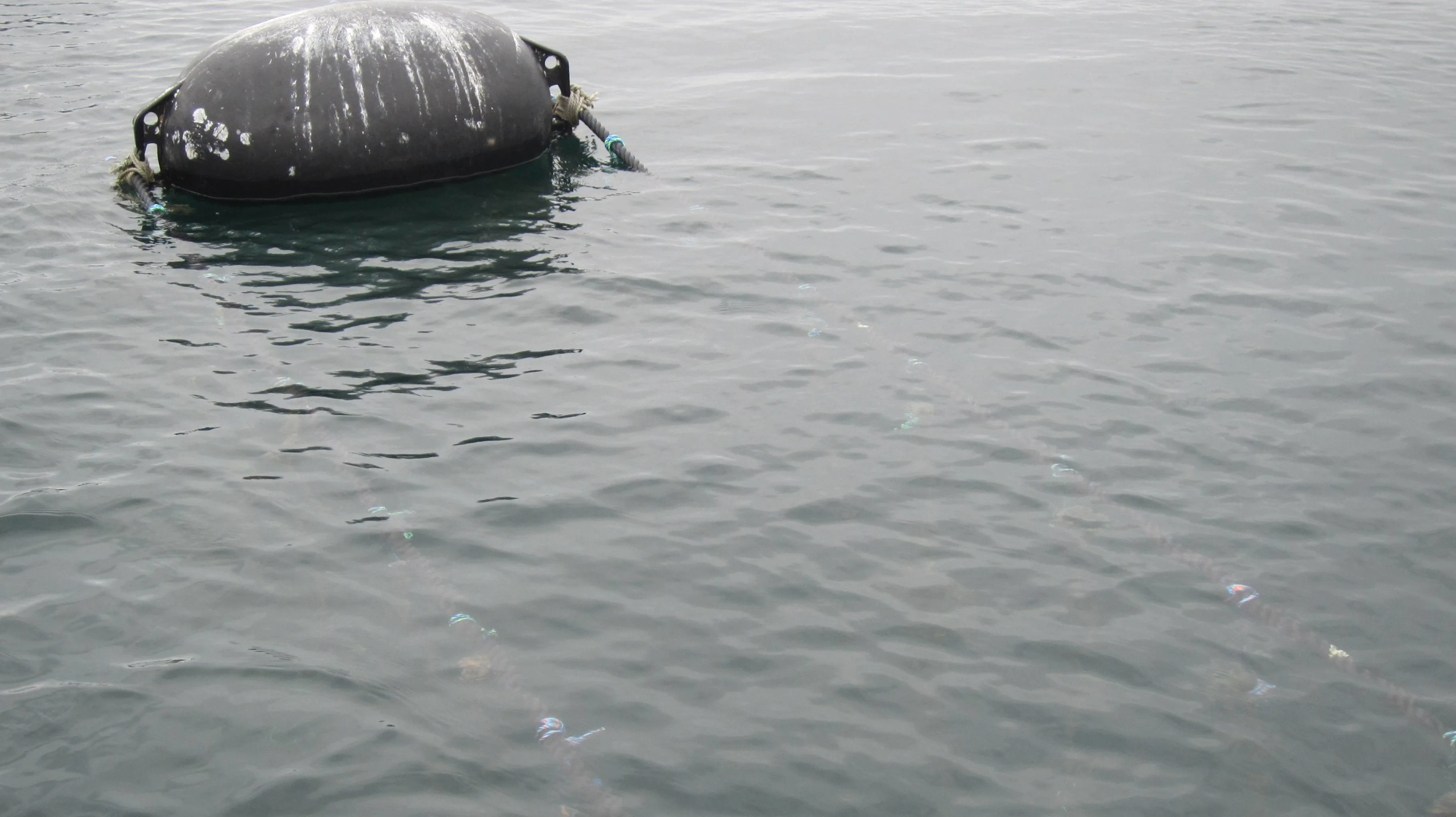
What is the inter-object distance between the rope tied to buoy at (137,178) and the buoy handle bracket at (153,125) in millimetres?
69

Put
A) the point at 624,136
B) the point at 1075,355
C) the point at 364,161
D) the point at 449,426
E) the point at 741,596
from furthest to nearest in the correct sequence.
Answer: the point at 624,136 < the point at 364,161 < the point at 1075,355 < the point at 449,426 < the point at 741,596

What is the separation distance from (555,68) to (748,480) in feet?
21.6

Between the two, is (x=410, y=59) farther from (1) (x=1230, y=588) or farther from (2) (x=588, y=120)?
(1) (x=1230, y=588)

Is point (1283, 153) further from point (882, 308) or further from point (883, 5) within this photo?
point (883, 5)

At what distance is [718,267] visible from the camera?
356 inches

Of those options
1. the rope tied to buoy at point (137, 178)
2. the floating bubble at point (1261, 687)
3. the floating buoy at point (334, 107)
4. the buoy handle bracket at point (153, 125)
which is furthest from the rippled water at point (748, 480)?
the buoy handle bracket at point (153, 125)

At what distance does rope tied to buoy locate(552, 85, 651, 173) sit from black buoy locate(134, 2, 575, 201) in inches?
41.1

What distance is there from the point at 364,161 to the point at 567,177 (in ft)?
6.33

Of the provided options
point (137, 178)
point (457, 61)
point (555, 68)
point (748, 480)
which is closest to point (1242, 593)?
point (748, 480)

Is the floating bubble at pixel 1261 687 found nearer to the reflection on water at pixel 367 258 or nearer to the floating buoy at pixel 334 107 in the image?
the reflection on water at pixel 367 258

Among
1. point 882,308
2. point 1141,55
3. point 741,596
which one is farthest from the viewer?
point 1141,55

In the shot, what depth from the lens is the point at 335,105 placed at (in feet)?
31.8

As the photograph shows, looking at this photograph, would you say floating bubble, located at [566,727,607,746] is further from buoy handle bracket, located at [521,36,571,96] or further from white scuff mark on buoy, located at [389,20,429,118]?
buoy handle bracket, located at [521,36,571,96]

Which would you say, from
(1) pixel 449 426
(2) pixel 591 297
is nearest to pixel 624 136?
(2) pixel 591 297
